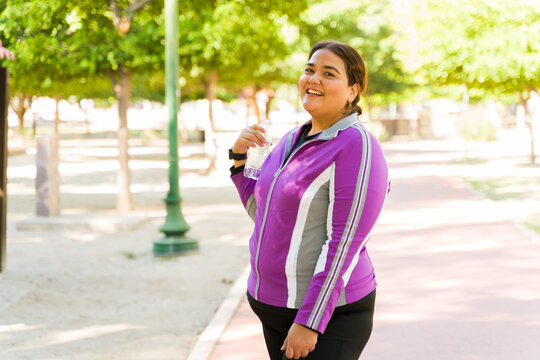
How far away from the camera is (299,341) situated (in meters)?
2.50

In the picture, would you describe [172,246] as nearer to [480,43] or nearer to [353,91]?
[353,91]

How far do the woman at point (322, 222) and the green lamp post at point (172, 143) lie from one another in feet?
22.5

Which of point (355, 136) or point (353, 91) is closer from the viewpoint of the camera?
point (355, 136)

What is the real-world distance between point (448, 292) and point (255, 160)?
14.7 ft

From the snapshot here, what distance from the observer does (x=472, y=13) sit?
19500 millimetres

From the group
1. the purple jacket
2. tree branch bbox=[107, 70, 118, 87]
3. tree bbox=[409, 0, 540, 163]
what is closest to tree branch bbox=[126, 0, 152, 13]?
tree branch bbox=[107, 70, 118, 87]

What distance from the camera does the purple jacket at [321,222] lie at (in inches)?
97.4

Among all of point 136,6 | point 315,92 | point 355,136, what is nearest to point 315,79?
point 315,92

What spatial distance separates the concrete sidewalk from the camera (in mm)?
5371

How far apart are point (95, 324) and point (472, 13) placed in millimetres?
15783

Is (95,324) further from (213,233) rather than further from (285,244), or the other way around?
(213,233)

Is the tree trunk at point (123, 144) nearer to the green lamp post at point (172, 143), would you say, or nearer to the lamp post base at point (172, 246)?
the green lamp post at point (172, 143)

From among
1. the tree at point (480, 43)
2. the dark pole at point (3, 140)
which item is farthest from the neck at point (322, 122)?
the tree at point (480, 43)

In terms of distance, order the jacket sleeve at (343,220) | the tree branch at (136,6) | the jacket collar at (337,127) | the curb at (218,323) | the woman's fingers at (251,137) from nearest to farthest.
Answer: the jacket sleeve at (343,220)
the jacket collar at (337,127)
the woman's fingers at (251,137)
the curb at (218,323)
the tree branch at (136,6)
